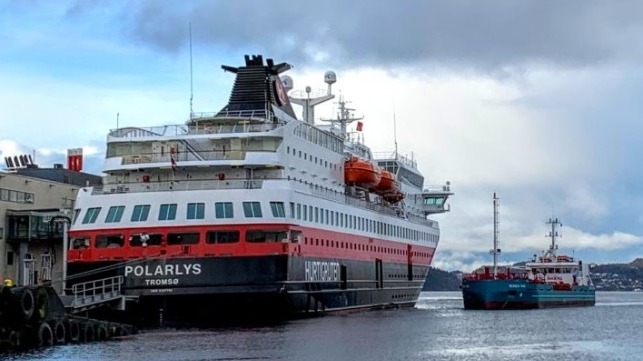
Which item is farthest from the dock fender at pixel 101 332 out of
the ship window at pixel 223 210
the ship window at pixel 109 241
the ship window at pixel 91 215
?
the ship window at pixel 223 210

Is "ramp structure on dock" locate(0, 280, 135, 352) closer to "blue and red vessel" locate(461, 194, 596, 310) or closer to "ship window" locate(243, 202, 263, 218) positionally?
"ship window" locate(243, 202, 263, 218)

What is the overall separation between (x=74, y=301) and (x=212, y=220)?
7.24m

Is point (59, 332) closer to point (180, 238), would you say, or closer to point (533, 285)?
point (180, 238)

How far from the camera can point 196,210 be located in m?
48.8

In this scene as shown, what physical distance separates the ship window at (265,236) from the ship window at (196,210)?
2400 millimetres

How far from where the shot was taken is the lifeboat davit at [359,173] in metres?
64.9

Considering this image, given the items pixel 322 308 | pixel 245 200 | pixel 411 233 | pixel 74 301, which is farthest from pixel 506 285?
pixel 74 301

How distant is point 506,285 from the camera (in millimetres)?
77375

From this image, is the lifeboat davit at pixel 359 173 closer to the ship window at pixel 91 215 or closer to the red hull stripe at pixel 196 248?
the red hull stripe at pixel 196 248

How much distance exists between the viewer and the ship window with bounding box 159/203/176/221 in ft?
160

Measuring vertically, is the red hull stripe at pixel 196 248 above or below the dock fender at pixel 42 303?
above

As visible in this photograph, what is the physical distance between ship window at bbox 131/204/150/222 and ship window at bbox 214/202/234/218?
3.31m

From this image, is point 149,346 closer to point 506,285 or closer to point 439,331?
point 439,331

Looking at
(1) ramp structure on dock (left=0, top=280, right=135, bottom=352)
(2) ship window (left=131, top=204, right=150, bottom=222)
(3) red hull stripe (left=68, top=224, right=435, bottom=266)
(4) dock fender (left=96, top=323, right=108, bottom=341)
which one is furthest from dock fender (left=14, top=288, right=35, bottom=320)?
(2) ship window (left=131, top=204, right=150, bottom=222)
